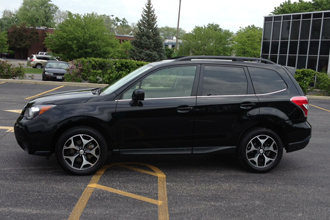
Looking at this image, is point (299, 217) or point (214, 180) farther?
point (214, 180)

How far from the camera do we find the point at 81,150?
16.6ft

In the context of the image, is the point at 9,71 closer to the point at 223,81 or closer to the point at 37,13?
the point at 223,81

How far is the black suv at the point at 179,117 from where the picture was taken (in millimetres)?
5055

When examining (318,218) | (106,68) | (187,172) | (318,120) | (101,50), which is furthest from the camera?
(101,50)

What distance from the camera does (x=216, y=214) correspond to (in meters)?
4.04

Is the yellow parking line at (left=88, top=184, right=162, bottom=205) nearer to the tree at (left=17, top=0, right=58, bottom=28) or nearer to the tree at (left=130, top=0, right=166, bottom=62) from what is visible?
the tree at (left=130, top=0, right=166, bottom=62)

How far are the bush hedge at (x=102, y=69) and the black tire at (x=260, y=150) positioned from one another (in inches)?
529

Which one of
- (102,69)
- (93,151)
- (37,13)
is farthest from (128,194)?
(37,13)

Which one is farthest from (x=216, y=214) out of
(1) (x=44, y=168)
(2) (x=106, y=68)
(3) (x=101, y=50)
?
(3) (x=101, y=50)

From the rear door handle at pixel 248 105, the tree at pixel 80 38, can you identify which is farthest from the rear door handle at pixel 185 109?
the tree at pixel 80 38

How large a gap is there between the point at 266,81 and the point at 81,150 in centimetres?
306

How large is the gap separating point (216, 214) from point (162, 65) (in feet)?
7.94

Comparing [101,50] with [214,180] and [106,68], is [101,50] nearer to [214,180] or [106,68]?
[106,68]

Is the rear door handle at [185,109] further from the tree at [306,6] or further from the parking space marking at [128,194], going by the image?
the tree at [306,6]
